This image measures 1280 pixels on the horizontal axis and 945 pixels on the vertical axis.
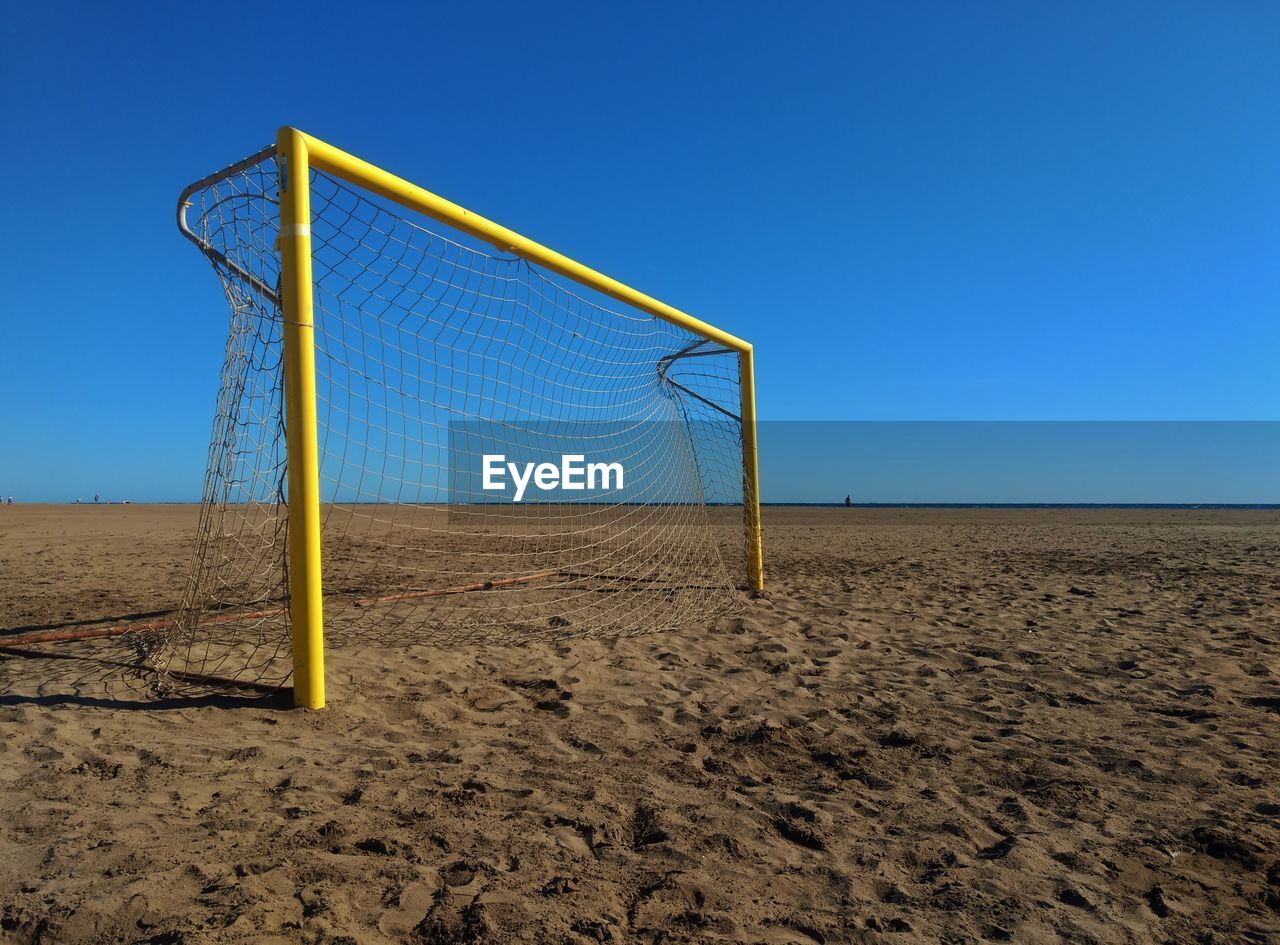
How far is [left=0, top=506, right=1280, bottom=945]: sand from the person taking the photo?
1862mm

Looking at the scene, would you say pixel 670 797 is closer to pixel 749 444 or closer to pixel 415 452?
pixel 415 452

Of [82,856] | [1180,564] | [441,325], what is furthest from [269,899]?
[1180,564]

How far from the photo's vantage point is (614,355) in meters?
6.72

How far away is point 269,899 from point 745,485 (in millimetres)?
6551

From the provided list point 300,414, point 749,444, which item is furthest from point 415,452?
point 749,444

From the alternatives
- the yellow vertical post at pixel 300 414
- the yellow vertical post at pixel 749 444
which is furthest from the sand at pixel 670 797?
the yellow vertical post at pixel 749 444

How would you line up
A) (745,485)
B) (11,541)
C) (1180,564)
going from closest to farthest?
(745,485) → (1180,564) → (11,541)

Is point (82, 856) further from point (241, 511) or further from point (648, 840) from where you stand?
point (241, 511)

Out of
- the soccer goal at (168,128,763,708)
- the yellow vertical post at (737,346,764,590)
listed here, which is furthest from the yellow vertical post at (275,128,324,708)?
the yellow vertical post at (737,346,764,590)

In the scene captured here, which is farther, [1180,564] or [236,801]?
[1180,564]

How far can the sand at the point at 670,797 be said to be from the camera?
6.11 feet

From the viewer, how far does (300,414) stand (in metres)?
3.30

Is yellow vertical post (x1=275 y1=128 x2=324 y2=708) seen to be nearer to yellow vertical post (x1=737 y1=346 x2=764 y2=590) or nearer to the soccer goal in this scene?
the soccer goal

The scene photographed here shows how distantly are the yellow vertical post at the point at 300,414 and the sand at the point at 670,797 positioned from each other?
34 cm
